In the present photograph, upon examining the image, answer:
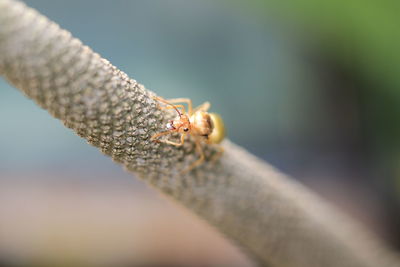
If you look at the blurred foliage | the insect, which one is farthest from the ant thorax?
the blurred foliage

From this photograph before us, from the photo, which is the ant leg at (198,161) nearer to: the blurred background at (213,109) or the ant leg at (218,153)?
the ant leg at (218,153)

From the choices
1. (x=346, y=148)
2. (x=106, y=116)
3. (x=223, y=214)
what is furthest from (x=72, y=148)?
(x=106, y=116)

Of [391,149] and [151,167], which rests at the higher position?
[391,149]

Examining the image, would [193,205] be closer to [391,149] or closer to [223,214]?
[223,214]

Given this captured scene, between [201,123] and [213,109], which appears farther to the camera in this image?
[213,109]

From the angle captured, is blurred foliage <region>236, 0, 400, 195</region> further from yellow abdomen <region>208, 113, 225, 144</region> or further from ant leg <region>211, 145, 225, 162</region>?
ant leg <region>211, 145, 225, 162</region>

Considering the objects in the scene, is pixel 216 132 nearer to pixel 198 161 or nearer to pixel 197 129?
pixel 197 129

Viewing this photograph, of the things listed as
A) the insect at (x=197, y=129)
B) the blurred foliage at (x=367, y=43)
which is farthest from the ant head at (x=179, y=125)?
the blurred foliage at (x=367, y=43)

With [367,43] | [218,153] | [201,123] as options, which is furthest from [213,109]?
[218,153]
